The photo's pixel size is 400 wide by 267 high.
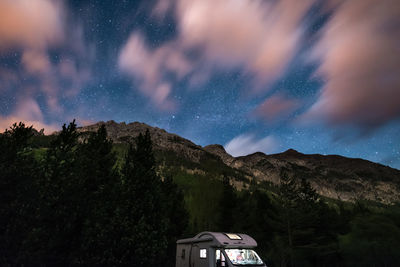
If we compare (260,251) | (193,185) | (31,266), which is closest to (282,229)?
(260,251)

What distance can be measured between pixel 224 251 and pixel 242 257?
118cm

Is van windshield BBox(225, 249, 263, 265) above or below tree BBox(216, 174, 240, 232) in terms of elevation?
below

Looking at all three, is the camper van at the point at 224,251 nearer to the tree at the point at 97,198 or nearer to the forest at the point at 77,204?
the forest at the point at 77,204

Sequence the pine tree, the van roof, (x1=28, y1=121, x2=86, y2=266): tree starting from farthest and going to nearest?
the pine tree, (x1=28, y1=121, x2=86, y2=266): tree, the van roof

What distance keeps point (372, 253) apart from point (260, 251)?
62.4 feet

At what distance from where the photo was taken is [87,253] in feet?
61.9

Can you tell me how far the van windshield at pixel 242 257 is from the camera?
14.4 metres

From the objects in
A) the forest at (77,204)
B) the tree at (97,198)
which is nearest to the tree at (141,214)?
the forest at (77,204)

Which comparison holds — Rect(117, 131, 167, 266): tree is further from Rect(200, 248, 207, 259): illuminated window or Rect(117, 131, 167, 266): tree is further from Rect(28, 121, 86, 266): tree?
Rect(200, 248, 207, 259): illuminated window

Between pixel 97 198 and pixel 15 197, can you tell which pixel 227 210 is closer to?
pixel 97 198

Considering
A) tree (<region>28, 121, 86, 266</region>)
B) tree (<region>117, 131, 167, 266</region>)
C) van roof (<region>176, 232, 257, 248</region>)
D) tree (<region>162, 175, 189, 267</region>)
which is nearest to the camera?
van roof (<region>176, 232, 257, 248</region>)

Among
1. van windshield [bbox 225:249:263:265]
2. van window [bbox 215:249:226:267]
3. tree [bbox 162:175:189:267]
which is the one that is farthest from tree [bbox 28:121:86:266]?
tree [bbox 162:175:189:267]

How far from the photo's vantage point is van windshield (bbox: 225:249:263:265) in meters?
14.4

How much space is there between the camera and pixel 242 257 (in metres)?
14.8
